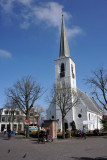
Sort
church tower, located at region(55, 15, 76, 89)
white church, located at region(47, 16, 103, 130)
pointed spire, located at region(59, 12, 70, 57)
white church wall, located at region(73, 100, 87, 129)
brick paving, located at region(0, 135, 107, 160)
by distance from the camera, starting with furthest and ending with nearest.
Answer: pointed spire, located at region(59, 12, 70, 57)
church tower, located at region(55, 15, 76, 89)
white church, located at region(47, 16, 103, 130)
white church wall, located at region(73, 100, 87, 129)
brick paving, located at region(0, 135, 107, 160)

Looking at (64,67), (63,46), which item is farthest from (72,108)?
(63,46)

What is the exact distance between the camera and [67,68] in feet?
152

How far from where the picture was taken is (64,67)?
47.2 metres

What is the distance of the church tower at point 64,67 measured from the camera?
45.2m

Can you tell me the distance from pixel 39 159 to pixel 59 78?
38.1 meters

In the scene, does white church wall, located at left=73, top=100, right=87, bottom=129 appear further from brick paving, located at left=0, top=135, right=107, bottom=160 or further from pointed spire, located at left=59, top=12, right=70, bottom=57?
brick paving, located at left=0, top=135, right=107, bottom=160

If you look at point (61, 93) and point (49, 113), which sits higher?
point (61, 93)

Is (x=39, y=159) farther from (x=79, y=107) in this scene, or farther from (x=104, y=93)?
(x=79, y=107)

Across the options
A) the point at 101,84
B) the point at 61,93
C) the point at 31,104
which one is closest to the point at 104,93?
the point at 101,84

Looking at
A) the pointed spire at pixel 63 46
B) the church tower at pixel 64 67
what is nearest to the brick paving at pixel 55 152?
the church tower at pixel 64 67

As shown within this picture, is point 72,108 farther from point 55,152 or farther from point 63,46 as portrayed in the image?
point 55,152

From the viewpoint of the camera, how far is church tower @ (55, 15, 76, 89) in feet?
148

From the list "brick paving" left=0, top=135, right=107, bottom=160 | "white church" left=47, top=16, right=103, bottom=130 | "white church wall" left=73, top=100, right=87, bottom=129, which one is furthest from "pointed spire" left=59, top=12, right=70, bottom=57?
"brick paving" left=0, top=135, right=107, bottom=160

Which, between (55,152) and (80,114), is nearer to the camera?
(55,152)
